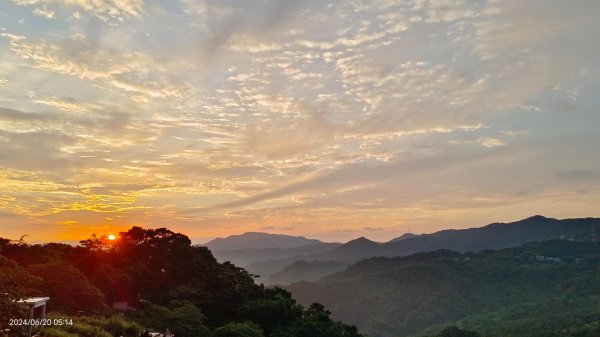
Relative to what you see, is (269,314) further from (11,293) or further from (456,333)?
(456,333)

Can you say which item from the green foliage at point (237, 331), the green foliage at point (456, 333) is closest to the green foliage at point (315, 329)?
the green foliage at point (237, 331)

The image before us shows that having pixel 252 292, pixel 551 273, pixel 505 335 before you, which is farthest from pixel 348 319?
pixel 252 292

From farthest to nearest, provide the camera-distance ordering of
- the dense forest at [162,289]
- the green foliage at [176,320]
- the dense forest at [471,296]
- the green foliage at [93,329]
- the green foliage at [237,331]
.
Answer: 1. the dense forest at [471,296]
2. the green foliage at [237,331]
3. the green foliage at [176,320]
4. the dense forest at [162,289]
5. the green foliage at [93,329]

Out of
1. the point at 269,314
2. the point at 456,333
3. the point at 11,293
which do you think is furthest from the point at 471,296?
the point at 11,293

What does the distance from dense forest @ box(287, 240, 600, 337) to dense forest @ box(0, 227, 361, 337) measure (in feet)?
276

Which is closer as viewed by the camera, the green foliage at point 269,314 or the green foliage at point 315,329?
the green foliage at point 315,329

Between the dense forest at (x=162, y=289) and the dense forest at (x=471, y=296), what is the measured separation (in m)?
84.0

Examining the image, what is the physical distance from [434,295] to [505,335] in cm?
7067

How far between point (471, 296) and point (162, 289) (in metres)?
155

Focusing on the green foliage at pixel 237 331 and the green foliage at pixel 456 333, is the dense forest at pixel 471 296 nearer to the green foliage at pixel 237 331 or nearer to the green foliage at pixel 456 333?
the green foliage at pixel 456 333

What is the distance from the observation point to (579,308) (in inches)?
4636

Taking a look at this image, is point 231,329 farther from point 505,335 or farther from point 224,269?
point 505,335

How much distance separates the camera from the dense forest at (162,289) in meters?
25.3

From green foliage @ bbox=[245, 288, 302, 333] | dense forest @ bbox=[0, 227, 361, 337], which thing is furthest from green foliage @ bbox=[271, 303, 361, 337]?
green foliage @ bbox=[245, 288, 302, 333]
